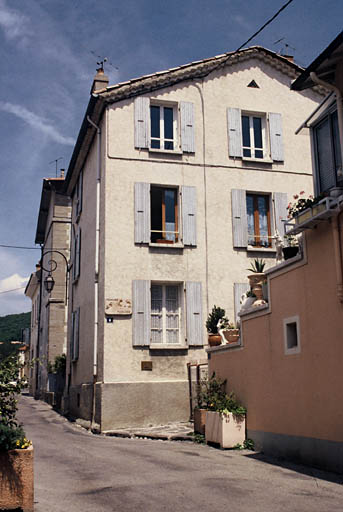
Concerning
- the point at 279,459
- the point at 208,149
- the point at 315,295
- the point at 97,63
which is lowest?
the point at 279,459

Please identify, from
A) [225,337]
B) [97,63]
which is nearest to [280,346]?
[225,337]

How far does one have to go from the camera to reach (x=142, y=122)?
16641 millimetres

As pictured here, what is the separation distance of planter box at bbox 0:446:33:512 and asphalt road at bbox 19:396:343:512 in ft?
1.13

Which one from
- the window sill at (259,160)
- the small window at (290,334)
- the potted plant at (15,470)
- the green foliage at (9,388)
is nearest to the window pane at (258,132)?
the window sill at (259,160)

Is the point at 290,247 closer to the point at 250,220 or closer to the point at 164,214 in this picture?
Result: the point at 164,214

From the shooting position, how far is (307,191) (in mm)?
17594

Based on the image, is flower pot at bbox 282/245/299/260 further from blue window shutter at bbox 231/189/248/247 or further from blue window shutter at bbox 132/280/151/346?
blue window shutter at bbox 231/189/248/247

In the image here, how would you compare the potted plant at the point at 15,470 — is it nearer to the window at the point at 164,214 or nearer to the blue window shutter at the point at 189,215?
the window at the point at 164,214

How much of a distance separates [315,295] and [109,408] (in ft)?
24.1

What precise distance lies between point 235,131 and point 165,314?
5899mm

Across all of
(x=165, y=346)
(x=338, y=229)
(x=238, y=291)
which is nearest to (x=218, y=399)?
(x=165, y=346)

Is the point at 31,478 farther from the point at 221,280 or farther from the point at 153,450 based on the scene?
the point at 221,280

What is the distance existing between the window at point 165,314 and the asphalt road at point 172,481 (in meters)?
4.12

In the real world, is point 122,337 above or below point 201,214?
below
